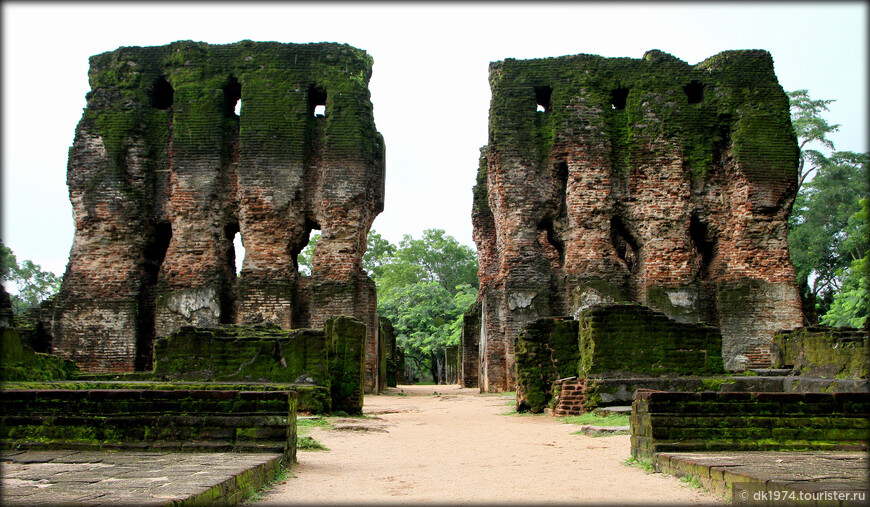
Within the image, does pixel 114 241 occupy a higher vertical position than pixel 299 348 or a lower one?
higher

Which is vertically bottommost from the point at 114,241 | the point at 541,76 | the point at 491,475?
the point at 491,475

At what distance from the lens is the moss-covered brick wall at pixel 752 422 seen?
17.2ft

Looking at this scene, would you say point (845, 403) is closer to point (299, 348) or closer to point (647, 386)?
point (647, 386)

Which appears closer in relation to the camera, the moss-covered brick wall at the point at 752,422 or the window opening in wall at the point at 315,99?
the moss-covered brick wall at the point at 752,422

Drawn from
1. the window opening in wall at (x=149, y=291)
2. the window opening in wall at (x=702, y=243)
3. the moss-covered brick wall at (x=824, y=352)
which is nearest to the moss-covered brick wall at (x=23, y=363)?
the window opening in wall at (x=149, y=291)

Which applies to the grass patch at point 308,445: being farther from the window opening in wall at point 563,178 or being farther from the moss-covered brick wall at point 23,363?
the window opening in wall at point 563,178

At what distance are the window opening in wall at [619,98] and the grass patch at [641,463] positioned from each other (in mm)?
14948

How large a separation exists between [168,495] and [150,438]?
2129 mm

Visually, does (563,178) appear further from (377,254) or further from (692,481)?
(377,254)

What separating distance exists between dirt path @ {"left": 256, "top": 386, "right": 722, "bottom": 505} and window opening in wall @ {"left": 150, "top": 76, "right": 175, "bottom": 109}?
42.1ft

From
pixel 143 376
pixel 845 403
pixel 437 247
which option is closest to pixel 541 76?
pixel 143 376

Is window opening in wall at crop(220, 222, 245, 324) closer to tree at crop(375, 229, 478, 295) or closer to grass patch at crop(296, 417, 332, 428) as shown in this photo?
grass patch at crop(296, 417, 332, 428)

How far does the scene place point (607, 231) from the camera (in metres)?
17.8

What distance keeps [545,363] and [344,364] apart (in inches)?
131
